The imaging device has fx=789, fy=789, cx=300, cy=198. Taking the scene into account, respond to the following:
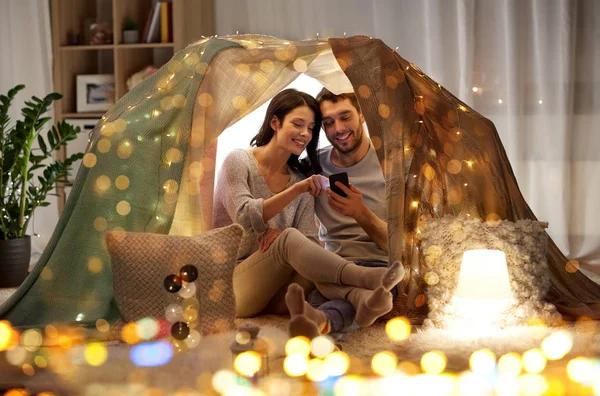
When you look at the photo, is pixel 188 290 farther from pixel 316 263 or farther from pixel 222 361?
pixel 316 263

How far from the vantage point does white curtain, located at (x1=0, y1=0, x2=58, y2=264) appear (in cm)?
431

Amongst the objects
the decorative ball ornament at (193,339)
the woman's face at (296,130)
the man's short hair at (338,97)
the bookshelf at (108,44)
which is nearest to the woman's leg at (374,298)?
the decorative ball ornament at (193,339)

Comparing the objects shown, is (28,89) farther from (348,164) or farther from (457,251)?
(457,251)

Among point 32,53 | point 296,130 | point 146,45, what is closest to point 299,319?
point 296,130

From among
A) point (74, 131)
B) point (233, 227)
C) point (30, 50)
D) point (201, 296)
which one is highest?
point (30, 50)

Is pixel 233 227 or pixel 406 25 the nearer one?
pixel 233 227

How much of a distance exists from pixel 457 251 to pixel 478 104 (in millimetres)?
1591

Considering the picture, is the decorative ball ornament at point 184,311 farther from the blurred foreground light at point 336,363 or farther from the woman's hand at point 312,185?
the woman's hand at point 312,185

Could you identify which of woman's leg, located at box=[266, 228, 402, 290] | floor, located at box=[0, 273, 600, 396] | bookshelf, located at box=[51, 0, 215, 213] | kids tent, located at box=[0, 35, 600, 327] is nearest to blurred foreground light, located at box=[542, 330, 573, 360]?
floor, located at box=[0, 273, 600, 396]

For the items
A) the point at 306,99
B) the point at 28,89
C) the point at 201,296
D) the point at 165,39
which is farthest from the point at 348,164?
the point at 28,89

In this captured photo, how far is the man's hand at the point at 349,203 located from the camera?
261 centimetres

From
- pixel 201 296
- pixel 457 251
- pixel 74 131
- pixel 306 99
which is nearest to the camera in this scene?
pixel 201 296

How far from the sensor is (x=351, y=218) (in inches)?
107

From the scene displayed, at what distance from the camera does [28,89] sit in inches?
171
